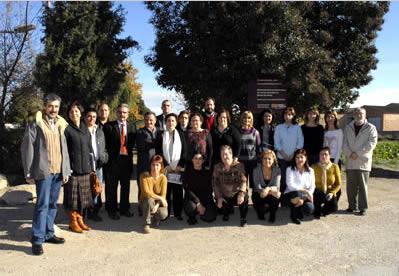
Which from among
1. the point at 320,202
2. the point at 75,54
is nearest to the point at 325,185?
the point at 320,202

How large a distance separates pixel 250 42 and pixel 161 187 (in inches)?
222

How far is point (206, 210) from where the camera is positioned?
6.88 metres

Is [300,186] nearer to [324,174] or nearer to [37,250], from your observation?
[324,174]

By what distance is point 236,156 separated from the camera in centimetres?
722

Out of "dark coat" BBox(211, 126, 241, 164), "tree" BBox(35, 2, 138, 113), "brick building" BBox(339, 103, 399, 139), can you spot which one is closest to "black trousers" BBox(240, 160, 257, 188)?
"dark coat" BBox(211, 126, 241, 164)

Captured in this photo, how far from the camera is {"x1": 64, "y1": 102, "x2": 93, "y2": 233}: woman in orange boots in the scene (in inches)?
240

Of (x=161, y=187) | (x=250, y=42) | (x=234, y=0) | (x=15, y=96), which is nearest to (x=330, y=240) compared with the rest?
(x=161, y=187)

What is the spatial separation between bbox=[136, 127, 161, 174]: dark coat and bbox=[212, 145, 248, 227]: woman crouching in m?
1.13

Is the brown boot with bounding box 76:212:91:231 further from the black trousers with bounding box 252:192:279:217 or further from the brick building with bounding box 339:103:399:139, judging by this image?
the brick building with bounding box 339:103:399:139

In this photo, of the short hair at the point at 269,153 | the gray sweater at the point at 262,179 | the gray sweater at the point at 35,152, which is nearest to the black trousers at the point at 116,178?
the gray sweater at the point at 35,152

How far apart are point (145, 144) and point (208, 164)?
1.11 meters

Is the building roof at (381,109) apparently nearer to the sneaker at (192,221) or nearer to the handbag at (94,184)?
the sneaker at (192,221)

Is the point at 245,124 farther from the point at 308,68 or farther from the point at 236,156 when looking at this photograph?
the point at 308,68

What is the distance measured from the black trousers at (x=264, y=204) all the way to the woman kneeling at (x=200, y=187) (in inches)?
28.3
